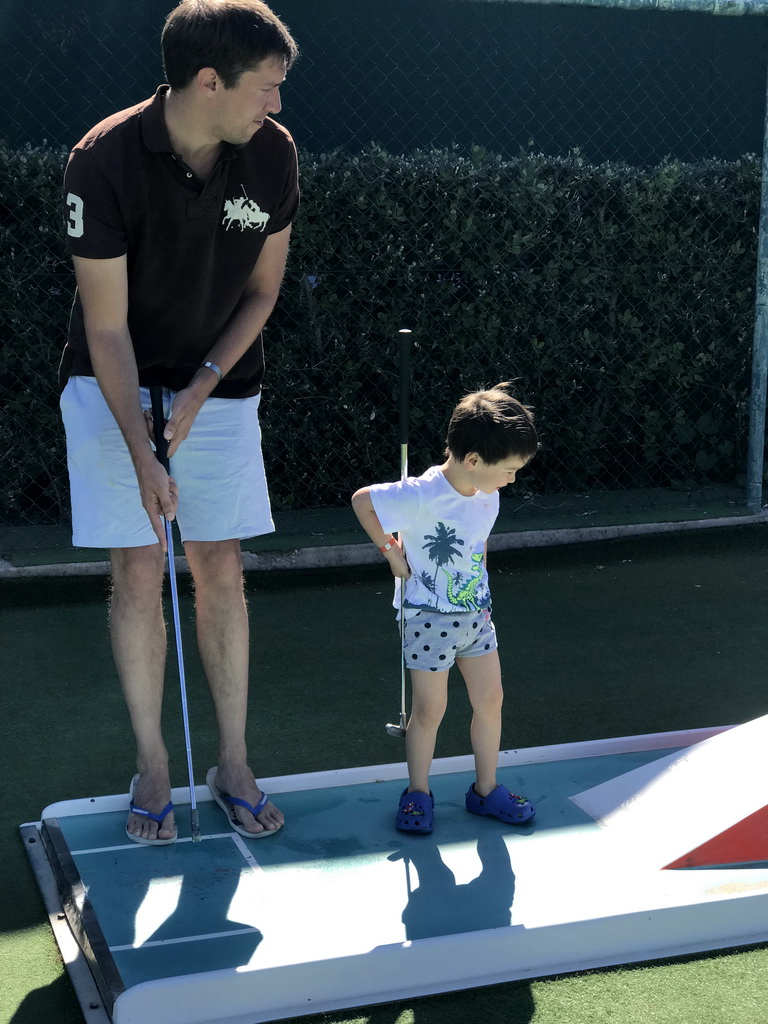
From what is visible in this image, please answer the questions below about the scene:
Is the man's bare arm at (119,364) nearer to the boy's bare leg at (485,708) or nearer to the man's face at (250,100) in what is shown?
the man's face at (250,100)

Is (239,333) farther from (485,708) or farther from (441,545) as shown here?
(485,708)

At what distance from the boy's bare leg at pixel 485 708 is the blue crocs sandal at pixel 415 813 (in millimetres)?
147

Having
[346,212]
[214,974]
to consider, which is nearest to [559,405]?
[346,212]

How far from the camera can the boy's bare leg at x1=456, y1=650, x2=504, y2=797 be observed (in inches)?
107

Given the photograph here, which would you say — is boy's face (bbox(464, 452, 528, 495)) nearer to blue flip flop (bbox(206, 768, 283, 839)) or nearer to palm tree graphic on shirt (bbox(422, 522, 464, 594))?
palm tree graphic on shirt (bbox(422, 522, 464, 594))

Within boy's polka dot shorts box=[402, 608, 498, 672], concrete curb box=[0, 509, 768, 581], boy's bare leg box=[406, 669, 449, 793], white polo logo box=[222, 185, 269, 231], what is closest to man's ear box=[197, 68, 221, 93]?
white polo logo box=[222, 185, 269, 231]

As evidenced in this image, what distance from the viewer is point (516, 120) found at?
24.6 ft

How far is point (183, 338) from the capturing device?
2664mm

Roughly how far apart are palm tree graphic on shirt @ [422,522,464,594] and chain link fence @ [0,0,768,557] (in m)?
2.10

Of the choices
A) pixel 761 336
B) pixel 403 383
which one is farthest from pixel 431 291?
pixel 403 383

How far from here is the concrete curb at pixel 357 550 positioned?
15.3 feet

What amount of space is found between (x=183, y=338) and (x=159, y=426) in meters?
0.22

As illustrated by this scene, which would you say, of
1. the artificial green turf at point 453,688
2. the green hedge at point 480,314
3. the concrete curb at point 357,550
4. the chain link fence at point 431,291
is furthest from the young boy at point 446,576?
the green hedge at point 480,314

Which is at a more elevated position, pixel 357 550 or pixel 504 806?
pixel 357 550
